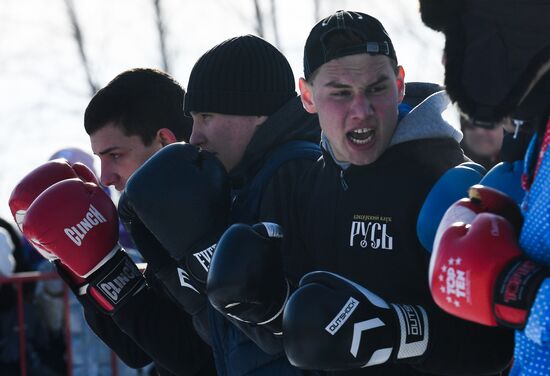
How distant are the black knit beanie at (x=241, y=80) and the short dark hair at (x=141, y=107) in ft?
1.71

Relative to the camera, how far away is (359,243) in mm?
2959

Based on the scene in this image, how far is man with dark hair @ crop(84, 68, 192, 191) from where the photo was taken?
4.12 meters

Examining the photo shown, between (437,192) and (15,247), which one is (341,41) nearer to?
(437,192)

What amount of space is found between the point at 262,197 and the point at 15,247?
3970 mm

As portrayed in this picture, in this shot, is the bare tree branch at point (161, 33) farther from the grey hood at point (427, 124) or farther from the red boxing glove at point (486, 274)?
the red boxing glove at point (486, 274)

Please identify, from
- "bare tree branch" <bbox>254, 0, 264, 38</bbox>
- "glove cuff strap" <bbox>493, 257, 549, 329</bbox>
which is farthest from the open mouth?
"bare tree branch" <bbox>254, 0, 264, 38</bbox>

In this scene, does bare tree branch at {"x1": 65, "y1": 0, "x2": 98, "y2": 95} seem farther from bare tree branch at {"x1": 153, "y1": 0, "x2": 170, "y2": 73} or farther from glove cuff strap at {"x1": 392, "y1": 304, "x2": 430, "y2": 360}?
glove cuff strap at {"x1": 392, "y1": 304, "x2": 430, "y2": 360}

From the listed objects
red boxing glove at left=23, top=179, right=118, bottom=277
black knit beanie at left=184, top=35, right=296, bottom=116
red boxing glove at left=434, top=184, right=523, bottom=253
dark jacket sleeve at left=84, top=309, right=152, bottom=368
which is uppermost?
red boxing glove at left=434, top=184, right=523, bottom=253

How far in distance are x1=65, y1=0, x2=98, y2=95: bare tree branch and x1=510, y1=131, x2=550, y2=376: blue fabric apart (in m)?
13.8

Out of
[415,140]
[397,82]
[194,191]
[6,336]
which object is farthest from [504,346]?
[6,336]

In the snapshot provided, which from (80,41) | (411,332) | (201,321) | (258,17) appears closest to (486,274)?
(411,332)

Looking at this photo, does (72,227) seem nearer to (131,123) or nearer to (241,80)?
(131,123)

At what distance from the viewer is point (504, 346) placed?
8.73 feet

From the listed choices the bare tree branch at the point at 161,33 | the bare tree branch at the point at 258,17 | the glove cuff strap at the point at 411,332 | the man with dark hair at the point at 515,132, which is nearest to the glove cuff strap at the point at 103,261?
the glove cuff strap at the point at 411,332
